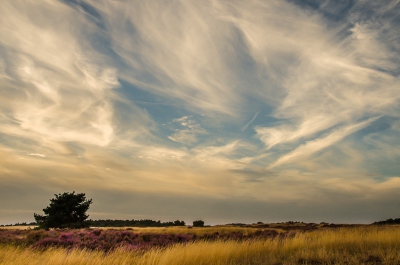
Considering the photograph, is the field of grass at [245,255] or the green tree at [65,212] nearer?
the field of grass at [245,255]

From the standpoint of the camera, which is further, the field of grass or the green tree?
the green tree

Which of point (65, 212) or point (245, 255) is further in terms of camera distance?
point (65, 212)

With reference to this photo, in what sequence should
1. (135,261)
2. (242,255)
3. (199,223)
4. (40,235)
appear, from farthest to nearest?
(199,223), (40,235), (242,255), (135,261)

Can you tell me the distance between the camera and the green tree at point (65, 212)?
4394 cm

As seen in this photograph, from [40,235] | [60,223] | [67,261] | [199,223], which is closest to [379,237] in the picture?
[67,261]

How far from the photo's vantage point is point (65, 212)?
4644 cm

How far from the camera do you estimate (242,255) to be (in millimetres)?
12750

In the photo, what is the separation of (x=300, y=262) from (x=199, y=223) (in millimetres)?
55881

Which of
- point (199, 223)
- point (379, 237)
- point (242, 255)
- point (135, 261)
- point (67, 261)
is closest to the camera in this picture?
point (67, 261)

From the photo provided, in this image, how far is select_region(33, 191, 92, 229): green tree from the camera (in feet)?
144

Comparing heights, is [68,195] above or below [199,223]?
above

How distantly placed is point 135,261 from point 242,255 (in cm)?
506

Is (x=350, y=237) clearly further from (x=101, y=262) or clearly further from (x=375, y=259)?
(x=101, y=262)

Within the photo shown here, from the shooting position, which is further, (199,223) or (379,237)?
(199,223)
